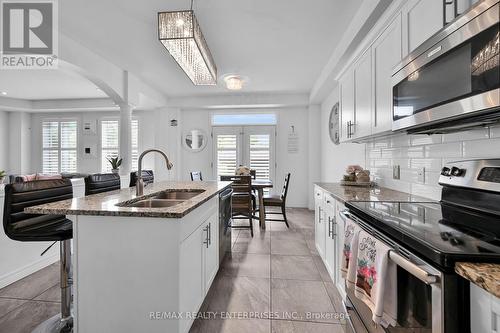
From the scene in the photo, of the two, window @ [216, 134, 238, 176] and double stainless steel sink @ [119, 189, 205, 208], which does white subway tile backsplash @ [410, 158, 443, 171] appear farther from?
window @ [216, 134, 238, 176]

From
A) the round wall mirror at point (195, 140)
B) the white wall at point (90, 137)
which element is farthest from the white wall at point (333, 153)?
the white wall at point (90, 137)

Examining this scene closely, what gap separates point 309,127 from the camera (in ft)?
18.3

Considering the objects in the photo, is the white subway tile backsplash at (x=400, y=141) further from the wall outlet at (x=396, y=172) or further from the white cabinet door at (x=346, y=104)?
the white cabinet door at (x=346, y=104)

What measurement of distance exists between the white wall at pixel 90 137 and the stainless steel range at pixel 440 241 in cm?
588

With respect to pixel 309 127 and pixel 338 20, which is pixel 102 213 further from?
pixel 309 127

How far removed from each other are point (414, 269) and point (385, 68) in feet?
5.23

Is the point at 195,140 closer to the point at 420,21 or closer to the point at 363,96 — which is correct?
the point at 363,96

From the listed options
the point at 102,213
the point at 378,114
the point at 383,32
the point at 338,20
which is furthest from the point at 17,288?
the point at 338,20

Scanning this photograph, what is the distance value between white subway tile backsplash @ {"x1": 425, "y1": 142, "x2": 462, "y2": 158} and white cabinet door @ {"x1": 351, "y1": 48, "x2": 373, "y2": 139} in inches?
18.3

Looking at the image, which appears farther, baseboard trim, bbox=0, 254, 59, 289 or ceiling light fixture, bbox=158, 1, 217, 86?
baseboard trim, bbox=0, 254, 59, 289

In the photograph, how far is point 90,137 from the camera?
21.0ft

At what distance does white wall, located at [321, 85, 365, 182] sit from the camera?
324 cm

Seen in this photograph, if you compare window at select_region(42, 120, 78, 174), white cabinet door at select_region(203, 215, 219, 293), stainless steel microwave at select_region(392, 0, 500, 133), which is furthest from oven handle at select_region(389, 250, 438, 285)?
window at select_region(42, 120, 78, 174)

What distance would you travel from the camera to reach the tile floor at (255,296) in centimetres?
168
